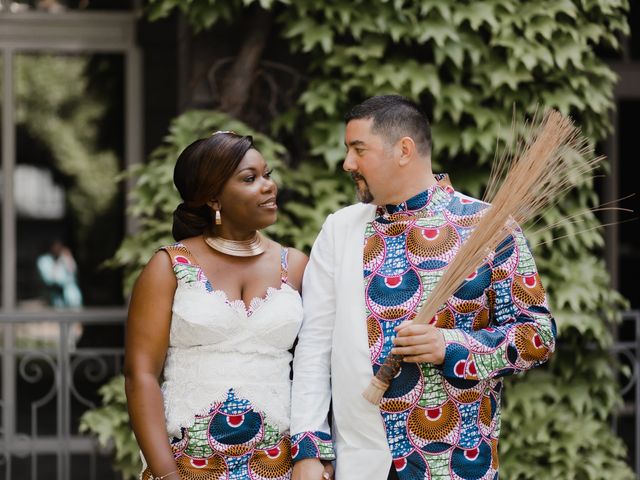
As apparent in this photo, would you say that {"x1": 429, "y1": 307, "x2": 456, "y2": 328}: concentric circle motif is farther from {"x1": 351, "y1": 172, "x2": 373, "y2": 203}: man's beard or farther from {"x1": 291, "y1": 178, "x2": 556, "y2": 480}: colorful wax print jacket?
{"x1": 351, "y1": 172, "x2": 373, "y2": 203}: man's beard

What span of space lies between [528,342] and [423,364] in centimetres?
30

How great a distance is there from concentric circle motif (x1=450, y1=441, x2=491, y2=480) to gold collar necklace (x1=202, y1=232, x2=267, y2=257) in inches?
32.9

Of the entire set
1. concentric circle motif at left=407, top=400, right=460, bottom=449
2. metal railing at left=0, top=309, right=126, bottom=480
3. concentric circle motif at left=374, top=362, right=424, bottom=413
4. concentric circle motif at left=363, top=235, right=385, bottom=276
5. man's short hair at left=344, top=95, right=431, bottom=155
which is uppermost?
man's short hair at left=344, top=95, right=431, bottom=155

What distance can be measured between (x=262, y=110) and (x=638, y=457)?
2696 millimetres

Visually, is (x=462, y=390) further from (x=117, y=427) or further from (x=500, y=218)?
(x=117, y=427)

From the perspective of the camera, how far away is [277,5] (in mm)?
5102

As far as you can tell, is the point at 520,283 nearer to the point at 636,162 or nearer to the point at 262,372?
the point at 262,372

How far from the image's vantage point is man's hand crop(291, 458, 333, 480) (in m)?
2.76

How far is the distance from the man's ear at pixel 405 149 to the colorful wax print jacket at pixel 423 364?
A: 12cm

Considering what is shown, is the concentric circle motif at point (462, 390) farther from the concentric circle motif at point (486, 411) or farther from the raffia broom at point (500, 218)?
the raffia broom at point (500, 218)

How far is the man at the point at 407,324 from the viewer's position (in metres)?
2.71

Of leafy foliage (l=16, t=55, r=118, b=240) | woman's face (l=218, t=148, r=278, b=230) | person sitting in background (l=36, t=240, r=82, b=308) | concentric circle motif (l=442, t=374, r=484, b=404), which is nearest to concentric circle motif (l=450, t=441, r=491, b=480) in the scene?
concentric circle motif (l=442, t=374, r=484, b=404)

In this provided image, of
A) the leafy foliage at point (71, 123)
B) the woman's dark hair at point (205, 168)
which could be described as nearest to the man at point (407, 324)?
the woman's dark hair at point (205, 168)

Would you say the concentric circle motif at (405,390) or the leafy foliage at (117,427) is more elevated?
the concentric circle motif at (405,390)
